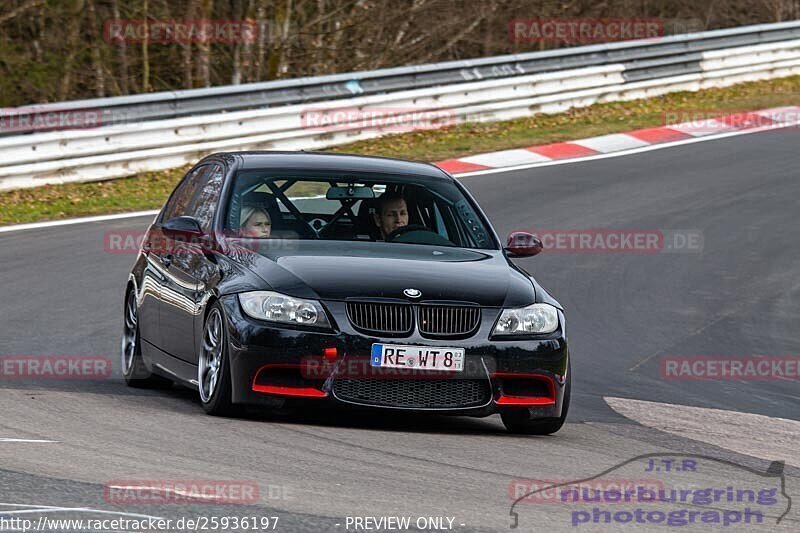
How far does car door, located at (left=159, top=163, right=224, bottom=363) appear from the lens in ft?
26.3

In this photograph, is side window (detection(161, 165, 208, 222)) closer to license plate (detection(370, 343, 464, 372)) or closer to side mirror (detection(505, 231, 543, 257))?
side mirror (detection(505, 231, 543, 257))

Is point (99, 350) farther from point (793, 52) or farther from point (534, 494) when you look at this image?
point (793, 52)

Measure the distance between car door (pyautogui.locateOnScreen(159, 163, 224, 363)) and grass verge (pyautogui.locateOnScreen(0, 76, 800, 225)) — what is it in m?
7.18

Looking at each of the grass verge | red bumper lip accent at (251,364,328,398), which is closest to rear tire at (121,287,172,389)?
red bumper lip accent at (251,364,328,398)

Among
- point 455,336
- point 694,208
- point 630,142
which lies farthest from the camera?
point 630,142

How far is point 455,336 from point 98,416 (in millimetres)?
1824

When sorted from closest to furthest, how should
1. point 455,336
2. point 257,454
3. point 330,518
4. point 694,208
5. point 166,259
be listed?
point 330,518
point 257,454
point 455,336
point 166,259
point 694,208

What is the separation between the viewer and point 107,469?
19.5ft

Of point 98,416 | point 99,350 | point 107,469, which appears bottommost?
point 99,350

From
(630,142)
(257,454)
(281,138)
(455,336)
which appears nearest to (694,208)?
(630,142)

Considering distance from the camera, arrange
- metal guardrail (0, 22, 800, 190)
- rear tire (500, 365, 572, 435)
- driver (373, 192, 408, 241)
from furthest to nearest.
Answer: metal guardrail (0, 22, 800, 190) → driver (373, 192, 408, 241) → rear tire (500, 365, 572, 435)

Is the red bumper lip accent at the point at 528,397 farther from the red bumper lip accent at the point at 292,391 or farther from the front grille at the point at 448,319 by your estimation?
the red bumper lip accent at the point at 292,391

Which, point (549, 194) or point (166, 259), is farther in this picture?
point (549, 194)

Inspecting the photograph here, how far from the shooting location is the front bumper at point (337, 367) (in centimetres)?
721
